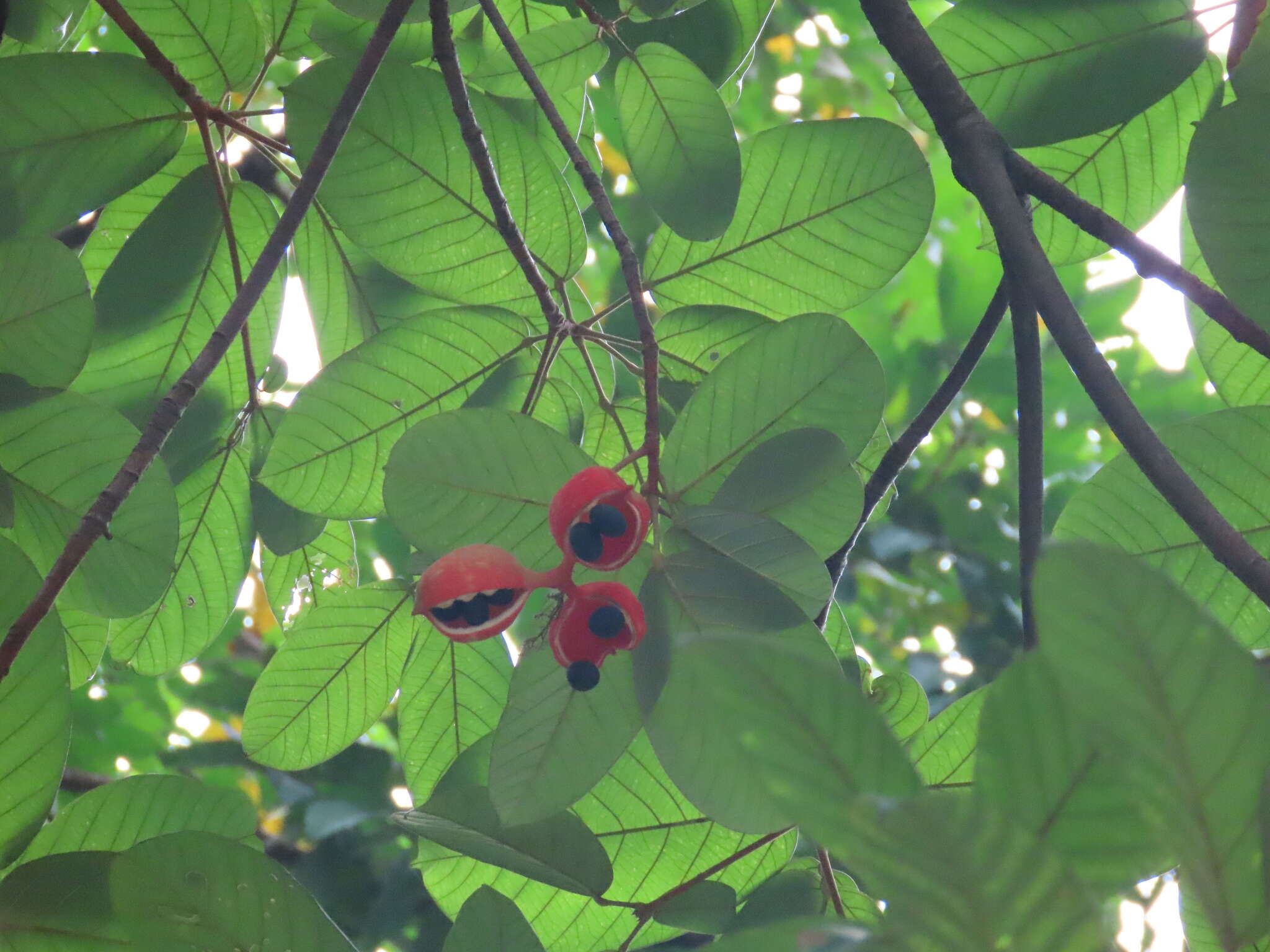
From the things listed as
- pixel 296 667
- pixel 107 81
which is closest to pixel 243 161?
pixel 107 81

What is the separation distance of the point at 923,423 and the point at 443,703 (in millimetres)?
595

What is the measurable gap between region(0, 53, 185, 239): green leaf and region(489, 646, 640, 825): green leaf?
2.03 ft

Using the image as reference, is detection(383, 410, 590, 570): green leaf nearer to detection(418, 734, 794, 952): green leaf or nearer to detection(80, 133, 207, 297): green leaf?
detection(418, 734, 794, 952): green leaf

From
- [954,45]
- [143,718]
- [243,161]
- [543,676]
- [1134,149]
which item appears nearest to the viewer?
[543,676]

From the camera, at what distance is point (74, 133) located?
0.99 metres

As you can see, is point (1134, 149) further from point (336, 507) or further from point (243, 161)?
point (243, 161)

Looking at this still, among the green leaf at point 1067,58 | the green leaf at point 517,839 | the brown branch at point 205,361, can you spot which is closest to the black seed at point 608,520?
the green leaf at point 517,839

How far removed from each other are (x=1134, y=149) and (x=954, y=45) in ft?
0.91

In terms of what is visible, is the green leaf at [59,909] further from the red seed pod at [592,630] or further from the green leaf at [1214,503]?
the green leaf at [1214,503]

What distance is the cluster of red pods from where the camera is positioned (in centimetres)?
71

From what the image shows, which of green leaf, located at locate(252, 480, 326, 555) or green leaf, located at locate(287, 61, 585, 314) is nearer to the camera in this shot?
green leaf, located at locate(287, 61, 585, 314)

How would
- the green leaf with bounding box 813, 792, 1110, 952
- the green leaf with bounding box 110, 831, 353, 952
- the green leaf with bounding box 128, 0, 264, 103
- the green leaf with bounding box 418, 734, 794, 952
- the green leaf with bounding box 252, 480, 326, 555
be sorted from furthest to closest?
the green leaf with bounding box 252, 480, 326, 555 → the green leaf with bounding box 128, 0, 264, 103 → the green leaf with bounding box 418, 734, 794, 952 → the green leaf with bounding box 110, 831, 353, 952 → the green leaf with bounding box 813, 792, 1110, 952

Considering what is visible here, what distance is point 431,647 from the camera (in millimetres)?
1162

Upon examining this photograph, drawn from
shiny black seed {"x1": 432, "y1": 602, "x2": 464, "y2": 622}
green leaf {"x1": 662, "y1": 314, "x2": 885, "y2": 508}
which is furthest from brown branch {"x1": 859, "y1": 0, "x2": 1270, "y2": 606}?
shiny black seed {"x1": 432, "y1": 602, "x2": 464, "y2": 622}
